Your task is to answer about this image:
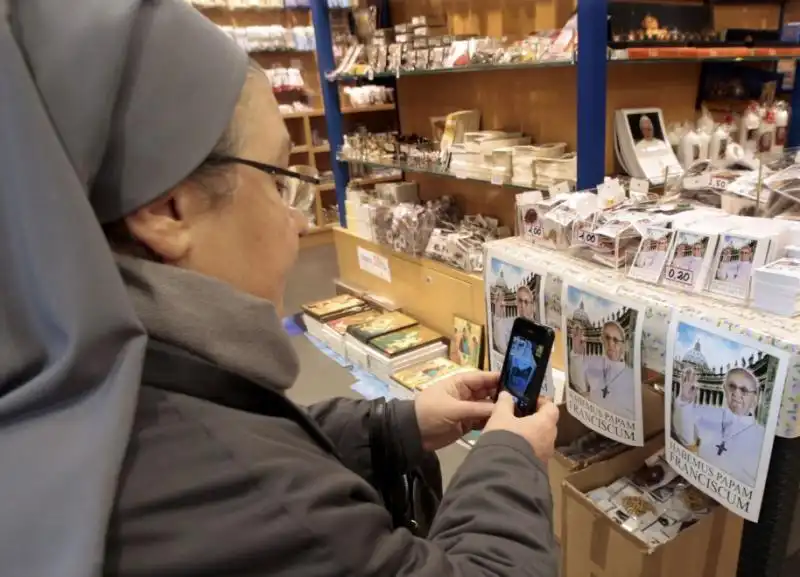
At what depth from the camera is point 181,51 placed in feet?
1.97

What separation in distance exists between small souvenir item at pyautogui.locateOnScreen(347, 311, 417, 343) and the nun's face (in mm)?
1973

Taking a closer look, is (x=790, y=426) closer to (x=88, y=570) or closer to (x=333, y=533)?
(x=333, y=533)

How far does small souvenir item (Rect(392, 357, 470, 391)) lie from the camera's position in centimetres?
239

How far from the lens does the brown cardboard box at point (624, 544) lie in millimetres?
1259

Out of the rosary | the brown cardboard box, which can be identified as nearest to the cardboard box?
the brown cardboard box

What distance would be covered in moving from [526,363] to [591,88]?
3.14 feet

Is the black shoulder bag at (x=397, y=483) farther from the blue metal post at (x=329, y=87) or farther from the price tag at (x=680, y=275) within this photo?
the blue metal post at (x=329, y=87)

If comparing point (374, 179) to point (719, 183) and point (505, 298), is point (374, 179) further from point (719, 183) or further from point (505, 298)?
point (719, 183)

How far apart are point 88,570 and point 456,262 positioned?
2.07 m

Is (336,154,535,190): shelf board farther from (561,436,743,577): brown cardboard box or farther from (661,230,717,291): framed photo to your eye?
(561,436,743,577): brown cardboard box

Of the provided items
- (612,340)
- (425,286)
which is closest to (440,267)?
(425,286)

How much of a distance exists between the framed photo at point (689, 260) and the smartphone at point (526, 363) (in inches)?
12.8

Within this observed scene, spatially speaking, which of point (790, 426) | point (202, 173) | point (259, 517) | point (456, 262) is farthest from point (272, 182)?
point (456, 262)

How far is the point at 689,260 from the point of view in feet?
3.92
